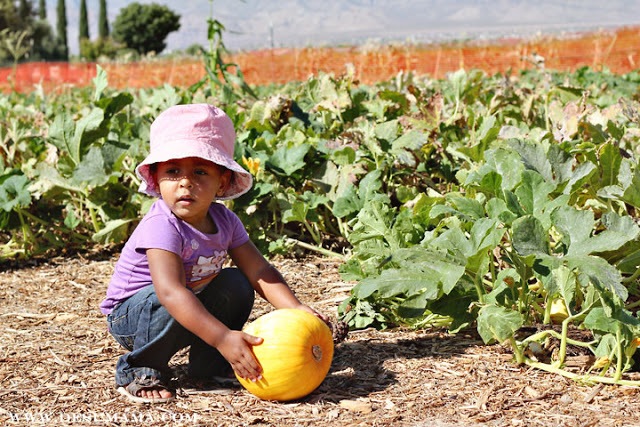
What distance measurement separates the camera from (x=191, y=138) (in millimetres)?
2557

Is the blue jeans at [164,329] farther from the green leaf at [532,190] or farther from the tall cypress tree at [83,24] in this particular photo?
the tall cypress tree at [83,24]

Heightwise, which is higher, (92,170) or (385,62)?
(92,170)

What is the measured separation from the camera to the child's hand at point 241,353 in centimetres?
245

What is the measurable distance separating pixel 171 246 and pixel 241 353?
0.39 meters

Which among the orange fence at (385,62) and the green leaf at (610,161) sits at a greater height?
the green leaf at (610,161)

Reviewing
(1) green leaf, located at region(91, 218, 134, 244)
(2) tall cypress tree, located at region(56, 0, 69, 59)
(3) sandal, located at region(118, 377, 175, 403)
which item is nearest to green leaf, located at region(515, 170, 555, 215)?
(3) sandal, located at region(118, 377, 175, 403)

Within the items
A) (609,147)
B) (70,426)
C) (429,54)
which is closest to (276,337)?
(70,426)

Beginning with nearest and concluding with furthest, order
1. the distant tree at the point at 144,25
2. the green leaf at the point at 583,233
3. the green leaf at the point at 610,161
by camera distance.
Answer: the green leaf at the point at 583,233 → the green leaf at the point at 610,161 → the distant tree at the point at 144,25

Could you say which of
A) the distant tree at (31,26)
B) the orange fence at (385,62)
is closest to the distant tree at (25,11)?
the distant tree at (31,26)

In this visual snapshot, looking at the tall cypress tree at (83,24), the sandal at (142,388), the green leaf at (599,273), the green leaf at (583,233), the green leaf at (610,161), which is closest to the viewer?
the green leaf at (599,273)

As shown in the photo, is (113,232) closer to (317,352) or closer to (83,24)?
(317,352)

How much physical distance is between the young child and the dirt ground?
12cm

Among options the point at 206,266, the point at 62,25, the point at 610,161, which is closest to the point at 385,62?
the point at 610,161

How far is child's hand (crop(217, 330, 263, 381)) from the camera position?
245 cm
